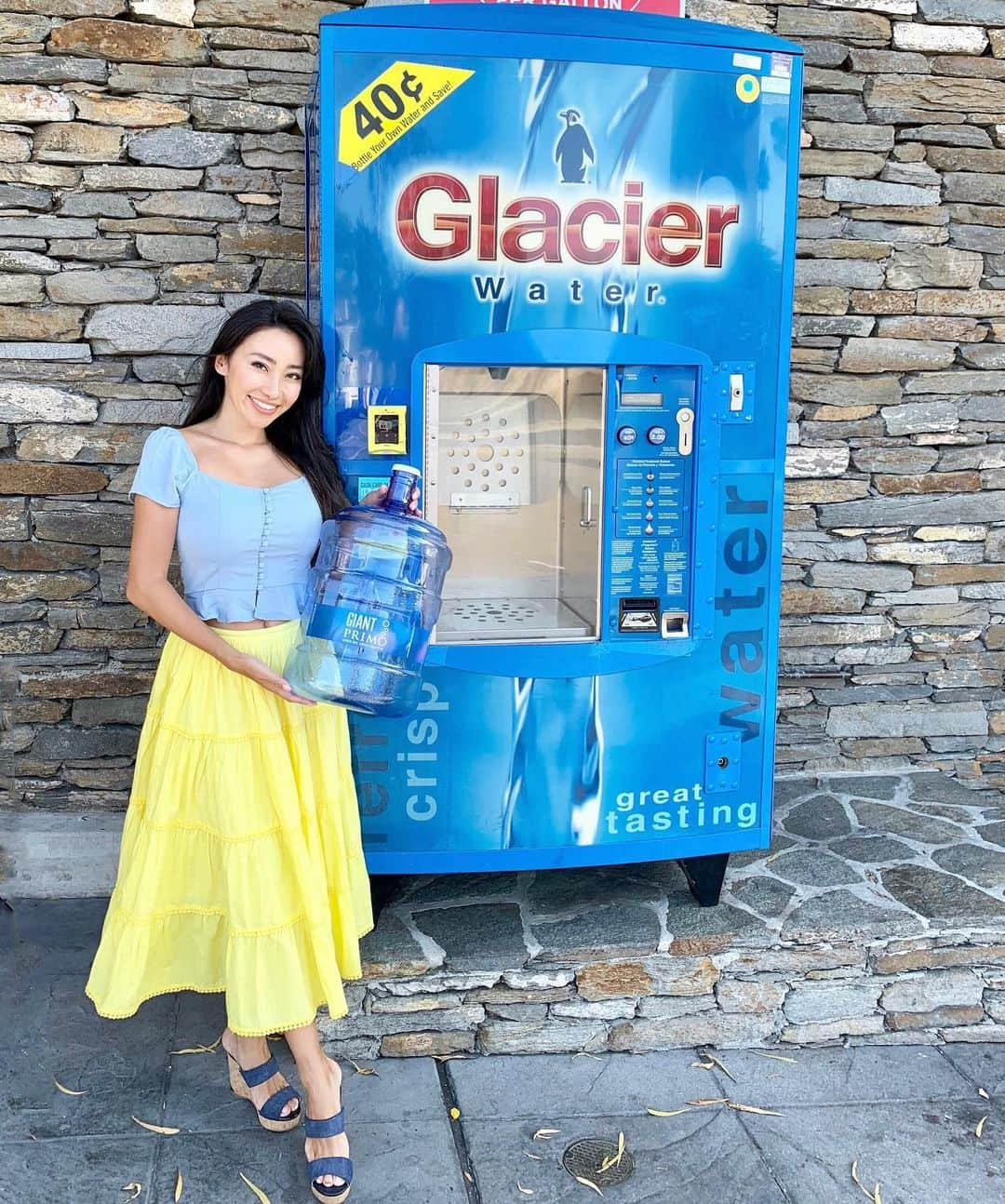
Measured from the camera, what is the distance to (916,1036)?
3.06m

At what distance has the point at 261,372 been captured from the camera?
2.33 m

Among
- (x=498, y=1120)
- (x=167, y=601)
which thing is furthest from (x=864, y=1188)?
(x=167, y=601)

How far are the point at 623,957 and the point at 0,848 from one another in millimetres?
2070

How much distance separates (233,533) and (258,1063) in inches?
48.7

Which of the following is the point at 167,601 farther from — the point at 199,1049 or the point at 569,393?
the point at 199,1049

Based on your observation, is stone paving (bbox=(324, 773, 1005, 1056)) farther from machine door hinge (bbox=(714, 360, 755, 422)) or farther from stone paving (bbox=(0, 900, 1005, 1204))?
machine door hinge (bbox=(714, 360, 755, 422))

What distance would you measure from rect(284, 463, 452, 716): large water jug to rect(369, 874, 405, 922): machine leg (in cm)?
65

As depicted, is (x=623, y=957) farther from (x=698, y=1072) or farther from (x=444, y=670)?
(x=444, y=670)

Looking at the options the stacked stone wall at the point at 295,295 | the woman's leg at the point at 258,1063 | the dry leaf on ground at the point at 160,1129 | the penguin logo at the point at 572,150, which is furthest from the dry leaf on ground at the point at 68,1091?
the penguin logo at the point at 572,150

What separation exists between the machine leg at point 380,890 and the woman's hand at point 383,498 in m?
1.06

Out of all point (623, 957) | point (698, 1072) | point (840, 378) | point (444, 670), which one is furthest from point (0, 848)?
point (840, 378)

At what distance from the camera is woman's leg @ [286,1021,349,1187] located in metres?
2.37

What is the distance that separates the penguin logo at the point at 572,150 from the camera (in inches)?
104

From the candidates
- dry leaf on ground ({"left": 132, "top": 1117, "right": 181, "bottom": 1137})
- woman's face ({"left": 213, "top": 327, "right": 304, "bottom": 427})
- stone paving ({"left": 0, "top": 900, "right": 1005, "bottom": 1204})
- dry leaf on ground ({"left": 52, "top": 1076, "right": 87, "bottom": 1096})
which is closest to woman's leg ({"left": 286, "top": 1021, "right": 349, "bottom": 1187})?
stone paving ({"left": 0, "top": 900, "right": 1005, "bottom": 1204})
